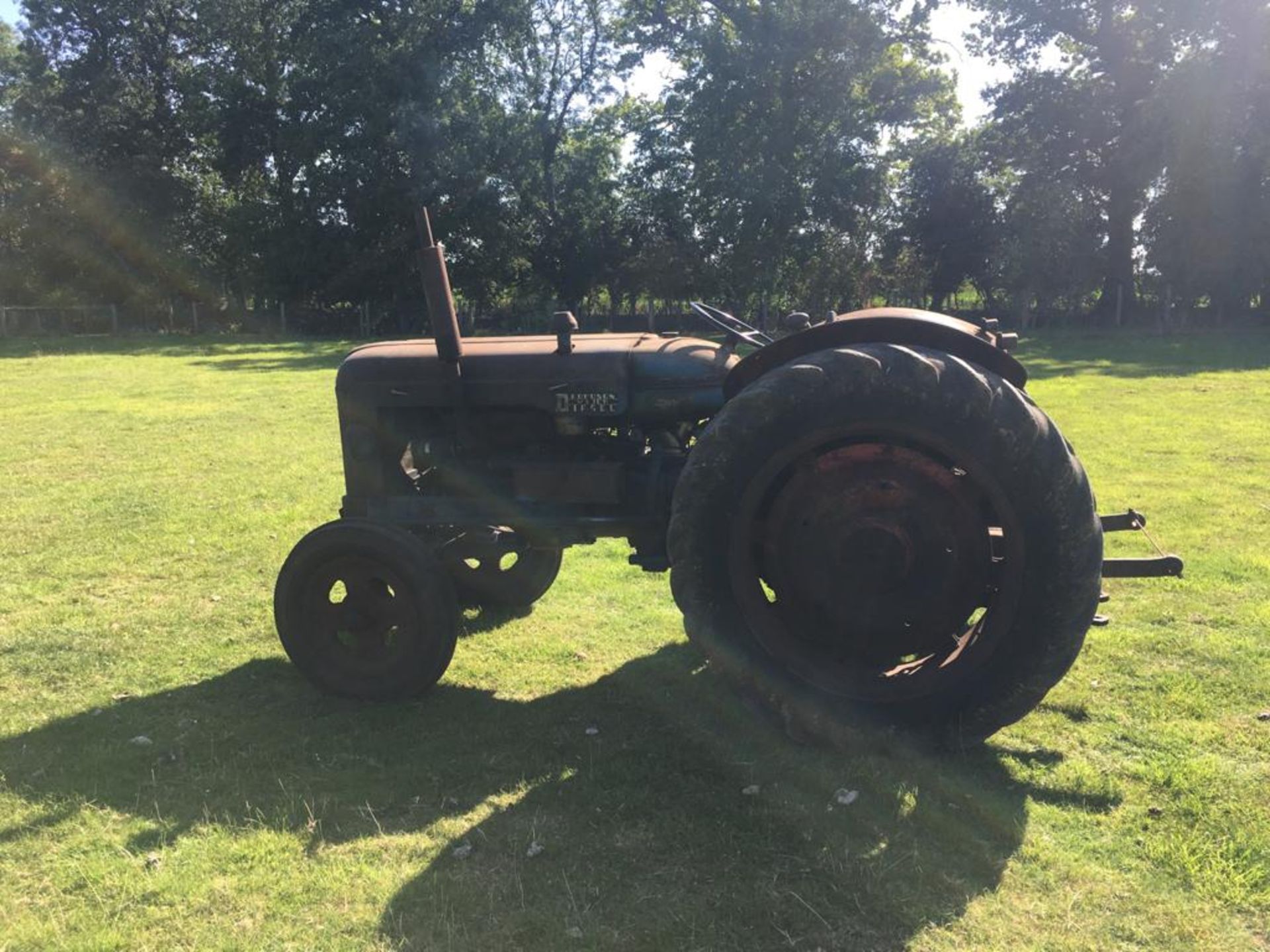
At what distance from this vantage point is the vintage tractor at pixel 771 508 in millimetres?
3109

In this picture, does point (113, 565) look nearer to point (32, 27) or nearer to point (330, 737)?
point (330, 737)

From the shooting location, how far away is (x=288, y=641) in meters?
4.22

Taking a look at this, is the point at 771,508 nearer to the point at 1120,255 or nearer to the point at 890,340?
the point at 890,340

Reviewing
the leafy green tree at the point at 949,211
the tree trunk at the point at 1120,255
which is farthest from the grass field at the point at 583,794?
the leafy green tree at the point at 949,211

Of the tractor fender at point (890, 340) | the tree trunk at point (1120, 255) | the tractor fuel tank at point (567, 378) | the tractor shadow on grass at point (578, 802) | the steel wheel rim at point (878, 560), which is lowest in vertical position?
the tractor shadow on grass at point (578, 802)

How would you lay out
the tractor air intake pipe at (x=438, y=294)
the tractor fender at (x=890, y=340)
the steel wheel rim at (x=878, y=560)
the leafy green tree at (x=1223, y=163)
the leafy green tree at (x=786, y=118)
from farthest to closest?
1. the leafy green tree at (x=786, y=118)
2. the leafy green tree at (x=1223, y=163)
3. the tractor air intake pipe at (x=438, y=294)
4. the tractor fender at (x=890, y=340)
5. the steel wheel rim at (x=878, y=560)

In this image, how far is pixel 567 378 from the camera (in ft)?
13.5

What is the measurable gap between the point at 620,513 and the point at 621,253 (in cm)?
3806

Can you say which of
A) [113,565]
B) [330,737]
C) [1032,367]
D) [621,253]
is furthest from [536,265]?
[330,737]

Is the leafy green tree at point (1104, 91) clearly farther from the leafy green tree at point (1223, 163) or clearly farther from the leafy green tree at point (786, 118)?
the leafy green tree at point (786, 118)

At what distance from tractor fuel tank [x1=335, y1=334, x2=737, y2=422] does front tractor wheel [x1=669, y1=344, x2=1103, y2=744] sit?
81cm

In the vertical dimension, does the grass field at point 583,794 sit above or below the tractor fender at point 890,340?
below

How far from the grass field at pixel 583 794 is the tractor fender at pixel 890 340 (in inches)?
60.5

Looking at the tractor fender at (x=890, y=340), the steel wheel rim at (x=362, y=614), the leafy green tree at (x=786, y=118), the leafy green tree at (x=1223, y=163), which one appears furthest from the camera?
the leafy green tree at (x=786, y=118)
